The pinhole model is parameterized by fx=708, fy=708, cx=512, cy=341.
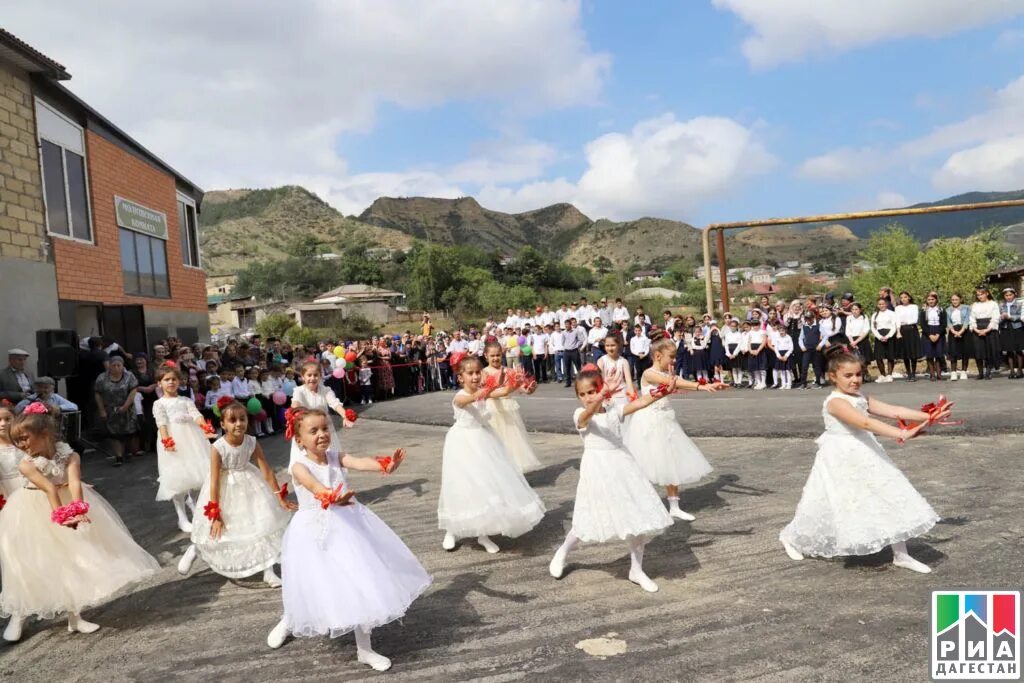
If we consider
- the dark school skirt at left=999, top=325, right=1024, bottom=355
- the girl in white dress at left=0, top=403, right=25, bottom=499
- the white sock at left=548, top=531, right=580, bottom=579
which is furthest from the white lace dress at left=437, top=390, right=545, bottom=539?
the dark school skirt at left=999, top=325, right=1024, bottom=355

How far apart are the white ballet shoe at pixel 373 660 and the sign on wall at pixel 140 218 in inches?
648

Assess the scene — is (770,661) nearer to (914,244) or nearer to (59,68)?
(59,68)

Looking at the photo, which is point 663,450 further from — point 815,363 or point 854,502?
point 815,363

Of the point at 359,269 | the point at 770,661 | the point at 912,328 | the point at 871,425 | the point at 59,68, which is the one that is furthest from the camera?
the point at 359,269

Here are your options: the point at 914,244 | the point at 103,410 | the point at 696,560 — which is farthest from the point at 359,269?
the point at 696,560

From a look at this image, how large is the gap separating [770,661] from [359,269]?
98045 mm

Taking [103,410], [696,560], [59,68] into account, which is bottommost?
[696,560]

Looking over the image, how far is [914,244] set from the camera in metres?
58.6

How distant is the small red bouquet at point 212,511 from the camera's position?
214 inches

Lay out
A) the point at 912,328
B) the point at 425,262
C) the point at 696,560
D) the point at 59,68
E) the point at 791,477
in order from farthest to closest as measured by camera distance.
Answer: the point at 425,262, the point at 912,328, the point at 59,68, the point at 791,477, the point at 696,560

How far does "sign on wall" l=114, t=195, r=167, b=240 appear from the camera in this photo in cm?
1752

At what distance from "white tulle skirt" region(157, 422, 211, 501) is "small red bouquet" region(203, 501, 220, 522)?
7.15 ft

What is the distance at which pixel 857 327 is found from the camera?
15375 mm

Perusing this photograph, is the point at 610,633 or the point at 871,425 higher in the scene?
the point at 871,425
